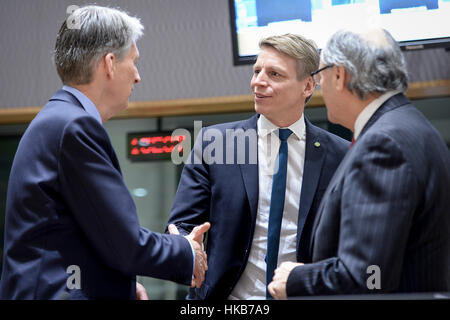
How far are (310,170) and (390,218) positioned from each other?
743mm

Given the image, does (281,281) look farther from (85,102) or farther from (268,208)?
(85,102)

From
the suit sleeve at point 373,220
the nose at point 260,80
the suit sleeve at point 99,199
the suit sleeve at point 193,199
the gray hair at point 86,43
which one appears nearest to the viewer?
the suit sleeve at point 373,220

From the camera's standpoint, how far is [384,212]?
1.23 m

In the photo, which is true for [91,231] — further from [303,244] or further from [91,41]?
[303,244]

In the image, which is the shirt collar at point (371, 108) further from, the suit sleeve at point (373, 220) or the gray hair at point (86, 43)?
the gray hair at point (86, 43)

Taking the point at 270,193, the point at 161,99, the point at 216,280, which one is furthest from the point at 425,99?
the point at 216,280

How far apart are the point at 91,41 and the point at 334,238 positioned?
833 millimetres

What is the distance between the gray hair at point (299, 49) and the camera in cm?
213

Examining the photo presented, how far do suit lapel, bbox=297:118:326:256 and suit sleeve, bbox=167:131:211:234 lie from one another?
0.34 m

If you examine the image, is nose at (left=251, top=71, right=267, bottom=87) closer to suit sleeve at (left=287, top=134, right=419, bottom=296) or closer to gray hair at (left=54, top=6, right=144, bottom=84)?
gray hair at (left=54, top=6, right=144, bottom=84)

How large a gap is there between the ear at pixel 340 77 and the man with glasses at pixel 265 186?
52 centimetres

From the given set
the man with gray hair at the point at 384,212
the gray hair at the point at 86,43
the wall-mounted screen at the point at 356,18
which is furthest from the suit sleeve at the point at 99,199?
the wall-mounted screen at the point at 356,18

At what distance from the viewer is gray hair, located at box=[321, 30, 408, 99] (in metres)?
1.42

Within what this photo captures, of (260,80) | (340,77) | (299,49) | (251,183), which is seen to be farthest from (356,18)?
(340,77)
